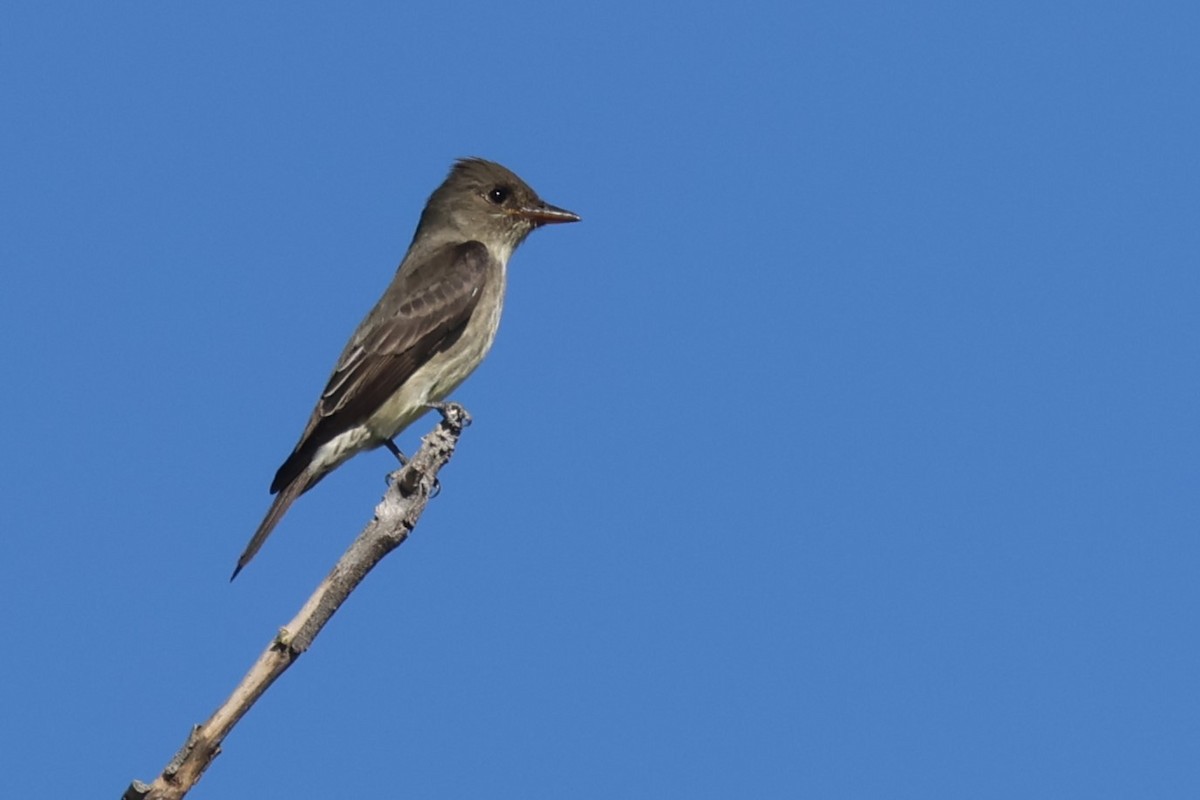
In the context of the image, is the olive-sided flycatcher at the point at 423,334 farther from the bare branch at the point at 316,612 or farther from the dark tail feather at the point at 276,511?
the bare branch at the point at 316,612

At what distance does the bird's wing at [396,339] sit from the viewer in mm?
9695

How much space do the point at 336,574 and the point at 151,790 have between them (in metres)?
1.09

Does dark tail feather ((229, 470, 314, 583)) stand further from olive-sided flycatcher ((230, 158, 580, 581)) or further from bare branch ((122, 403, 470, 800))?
bare branch ((122, 403, 470, 800))

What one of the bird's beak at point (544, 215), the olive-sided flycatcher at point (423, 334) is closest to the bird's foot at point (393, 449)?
the olive-sided flycatcher at point (423, 334)

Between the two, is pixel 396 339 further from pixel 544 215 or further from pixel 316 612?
pixel 316 612

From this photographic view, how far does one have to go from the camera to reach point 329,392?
9.91 meters

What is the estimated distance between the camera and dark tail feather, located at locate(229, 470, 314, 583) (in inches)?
328

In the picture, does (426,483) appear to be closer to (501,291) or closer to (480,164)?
(501,291)

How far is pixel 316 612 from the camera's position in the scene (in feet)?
19.4

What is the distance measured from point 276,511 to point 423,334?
5.57 ft

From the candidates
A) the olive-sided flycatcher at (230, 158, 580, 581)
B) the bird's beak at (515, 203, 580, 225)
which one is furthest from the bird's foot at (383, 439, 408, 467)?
the bird's beak at (515, 203, 580, 225)

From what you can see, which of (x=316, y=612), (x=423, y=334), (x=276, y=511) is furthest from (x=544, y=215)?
(x=316, y=612)

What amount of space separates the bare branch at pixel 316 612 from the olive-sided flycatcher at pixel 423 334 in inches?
91.1

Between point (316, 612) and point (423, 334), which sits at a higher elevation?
point (423, 334)
